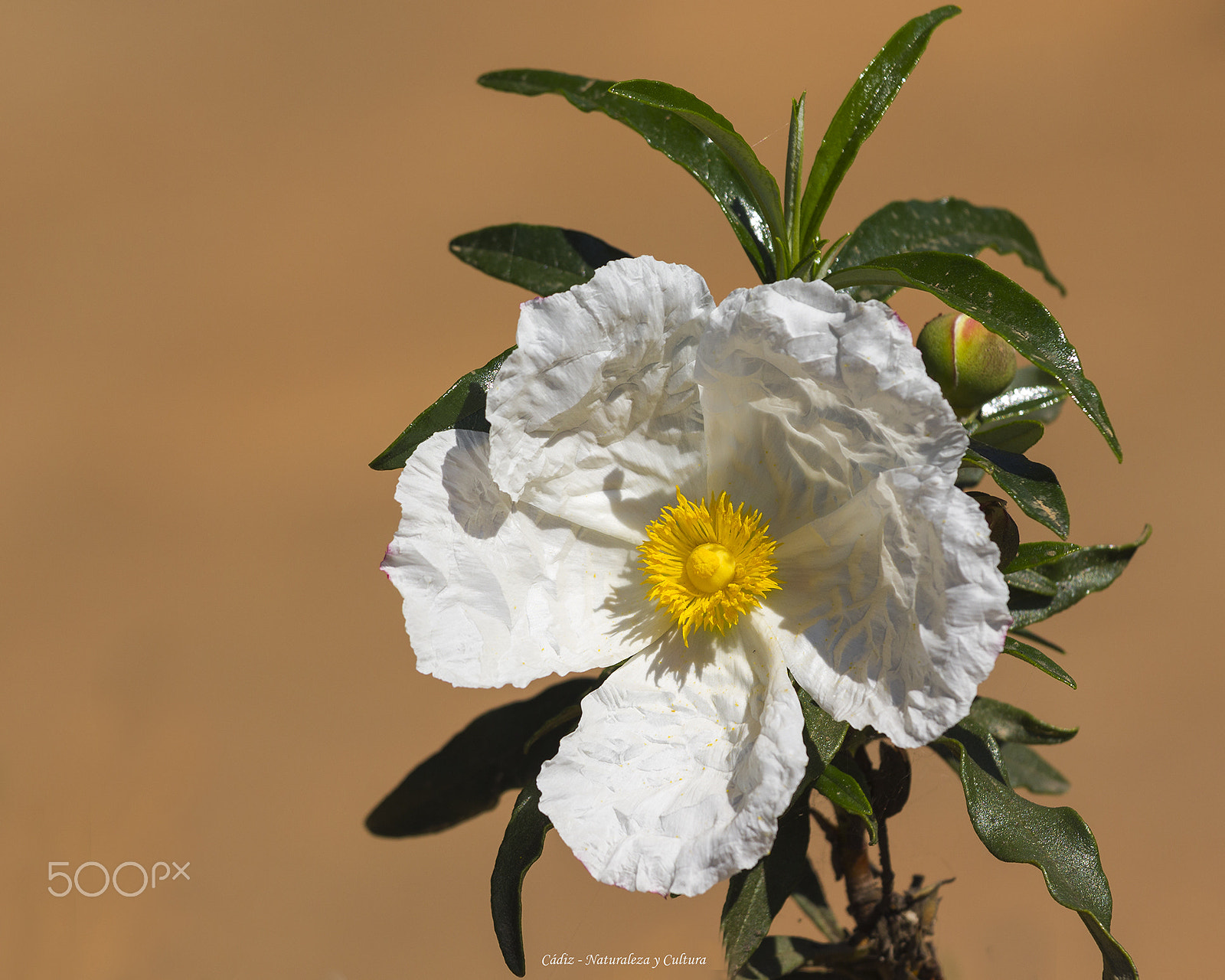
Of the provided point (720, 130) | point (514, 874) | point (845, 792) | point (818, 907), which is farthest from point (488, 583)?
point (818, 907)

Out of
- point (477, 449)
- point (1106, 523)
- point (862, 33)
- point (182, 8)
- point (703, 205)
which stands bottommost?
point (1106, 523)

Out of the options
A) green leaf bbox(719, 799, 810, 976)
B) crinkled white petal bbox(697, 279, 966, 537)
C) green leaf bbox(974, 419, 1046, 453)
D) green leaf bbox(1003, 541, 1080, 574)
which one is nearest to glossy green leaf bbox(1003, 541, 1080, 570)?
green leaf bbox(1003, 541, 1080, 574)

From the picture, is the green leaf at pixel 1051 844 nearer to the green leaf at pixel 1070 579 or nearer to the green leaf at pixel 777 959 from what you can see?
the green leaf at pixel 1070 579

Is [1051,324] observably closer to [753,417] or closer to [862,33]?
[753,417]

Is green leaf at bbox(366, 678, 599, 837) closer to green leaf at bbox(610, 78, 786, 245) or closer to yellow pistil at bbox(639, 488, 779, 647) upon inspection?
yellow pistil at bbox(639, 488, 779, 647)

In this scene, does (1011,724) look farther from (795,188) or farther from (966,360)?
(795,188)

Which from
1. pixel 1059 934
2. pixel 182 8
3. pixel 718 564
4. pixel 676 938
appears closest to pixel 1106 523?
pixel 1059 934

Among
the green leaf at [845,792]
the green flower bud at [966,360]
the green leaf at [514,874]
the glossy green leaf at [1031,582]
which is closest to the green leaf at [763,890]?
the green leaf at [845,792]
